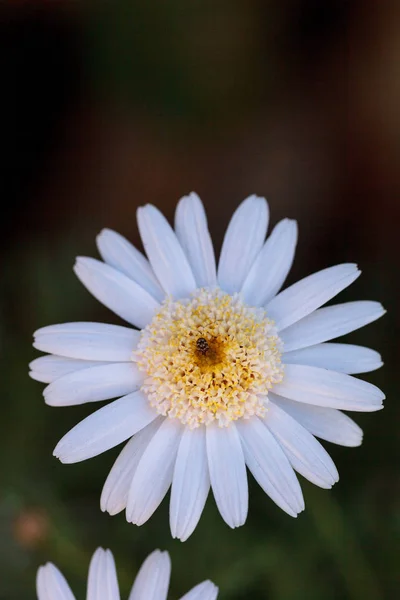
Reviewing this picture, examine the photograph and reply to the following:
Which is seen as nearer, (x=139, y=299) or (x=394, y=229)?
(x=139, y=299)

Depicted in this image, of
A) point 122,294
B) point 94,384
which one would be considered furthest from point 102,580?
point 122,294

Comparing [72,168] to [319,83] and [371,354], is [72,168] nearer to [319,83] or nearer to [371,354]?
[319,83]

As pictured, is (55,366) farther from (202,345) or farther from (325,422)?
(325,422)

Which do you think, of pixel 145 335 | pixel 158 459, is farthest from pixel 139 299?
pixel 158 459

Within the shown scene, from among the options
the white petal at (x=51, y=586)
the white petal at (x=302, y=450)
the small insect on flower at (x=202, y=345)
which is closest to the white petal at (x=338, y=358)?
the white petal at (x=302, y=450)

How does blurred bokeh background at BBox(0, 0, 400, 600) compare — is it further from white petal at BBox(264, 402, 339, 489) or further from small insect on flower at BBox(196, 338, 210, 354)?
small insect on flower at BBox(196, 338, 210, 354)

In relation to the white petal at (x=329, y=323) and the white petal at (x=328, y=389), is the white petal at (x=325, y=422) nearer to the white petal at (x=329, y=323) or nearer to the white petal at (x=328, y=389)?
the white petal at (x=328, y=389)
